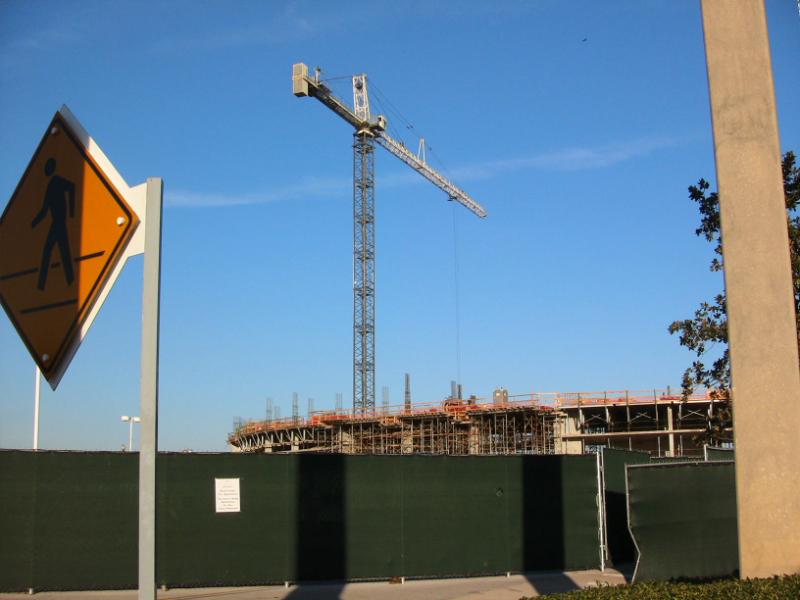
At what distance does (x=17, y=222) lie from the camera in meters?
3.57

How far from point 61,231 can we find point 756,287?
6.58 m

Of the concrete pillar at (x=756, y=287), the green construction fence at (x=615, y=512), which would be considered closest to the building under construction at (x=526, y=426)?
the green construction fence at (x=615, y=512)

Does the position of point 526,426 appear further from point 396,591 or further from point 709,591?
point 709,591

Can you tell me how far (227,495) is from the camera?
46.2ft

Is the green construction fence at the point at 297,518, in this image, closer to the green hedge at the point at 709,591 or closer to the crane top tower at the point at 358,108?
the green hedge at the point at 709,591

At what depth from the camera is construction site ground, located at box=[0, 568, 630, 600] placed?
12.9 meters

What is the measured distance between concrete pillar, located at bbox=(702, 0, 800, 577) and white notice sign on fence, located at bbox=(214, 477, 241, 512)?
8.63 m

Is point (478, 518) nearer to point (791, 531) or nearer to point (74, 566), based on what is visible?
point (74, 566)

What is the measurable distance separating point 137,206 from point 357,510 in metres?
11.8

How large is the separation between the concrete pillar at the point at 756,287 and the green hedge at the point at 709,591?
638 mm

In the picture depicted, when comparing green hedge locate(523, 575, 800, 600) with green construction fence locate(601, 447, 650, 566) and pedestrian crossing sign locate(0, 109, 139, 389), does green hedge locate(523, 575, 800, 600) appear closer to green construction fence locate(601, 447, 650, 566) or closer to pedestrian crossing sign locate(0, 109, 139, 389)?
pedestrian crossing sign locate(0, 109, 139, 389)

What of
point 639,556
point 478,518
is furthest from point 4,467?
point 639,556

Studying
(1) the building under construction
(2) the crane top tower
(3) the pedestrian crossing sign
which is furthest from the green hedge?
(2) the crane top tower

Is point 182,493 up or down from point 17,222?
down
